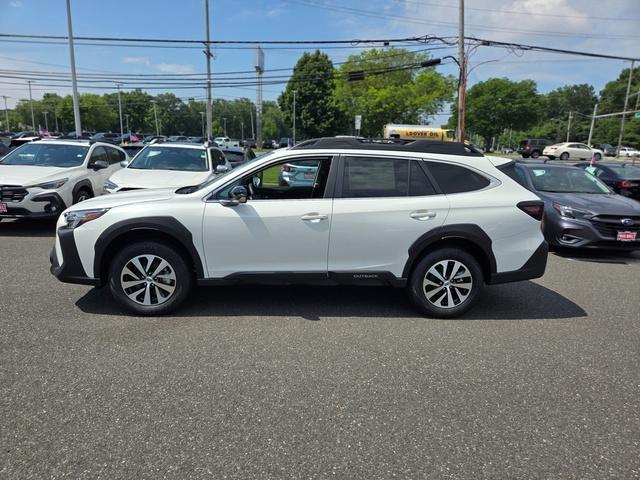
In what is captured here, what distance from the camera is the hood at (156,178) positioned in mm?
8211

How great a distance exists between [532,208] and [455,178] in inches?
32.4

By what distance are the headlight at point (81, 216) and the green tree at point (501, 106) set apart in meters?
72.5

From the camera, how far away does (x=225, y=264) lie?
4.40 meters

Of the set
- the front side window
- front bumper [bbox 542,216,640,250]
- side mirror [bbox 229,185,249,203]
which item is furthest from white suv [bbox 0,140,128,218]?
front bumper [bbox 542,216,640,250]

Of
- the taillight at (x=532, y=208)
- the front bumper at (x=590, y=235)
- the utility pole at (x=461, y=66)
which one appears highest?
the utility pole at (x=461, y=66)

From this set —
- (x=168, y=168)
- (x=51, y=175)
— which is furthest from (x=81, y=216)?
(x=168, y=168)

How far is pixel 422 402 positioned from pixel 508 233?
221 cm

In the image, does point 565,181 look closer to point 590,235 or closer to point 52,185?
point 590,235

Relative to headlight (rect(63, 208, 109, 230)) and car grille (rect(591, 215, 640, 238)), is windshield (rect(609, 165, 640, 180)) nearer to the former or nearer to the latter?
car grille (rect(591, 215, 640, 238))

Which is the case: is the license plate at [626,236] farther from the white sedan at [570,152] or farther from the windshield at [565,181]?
the white sedan at [570,152]

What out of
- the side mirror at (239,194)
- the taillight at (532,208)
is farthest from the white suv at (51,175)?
the taillight at (532,208)

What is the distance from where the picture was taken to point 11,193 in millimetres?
7699

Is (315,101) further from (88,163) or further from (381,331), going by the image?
(381,331)

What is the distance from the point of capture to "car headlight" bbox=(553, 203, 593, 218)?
749cm
